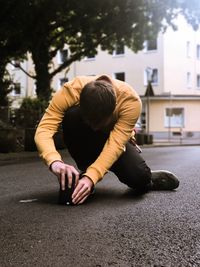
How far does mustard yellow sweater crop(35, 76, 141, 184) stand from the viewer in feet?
13.3

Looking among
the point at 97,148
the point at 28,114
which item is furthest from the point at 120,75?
the point at 97,148

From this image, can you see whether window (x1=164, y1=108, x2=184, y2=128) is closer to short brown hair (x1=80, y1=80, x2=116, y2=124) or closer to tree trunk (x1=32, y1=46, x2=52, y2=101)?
tree trunk (x1=32, y1=46, x2=52, y2=101)

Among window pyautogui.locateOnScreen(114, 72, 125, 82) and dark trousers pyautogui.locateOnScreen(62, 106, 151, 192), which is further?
window pyautogui.locateOnScreen(114, 72, 125, 82)

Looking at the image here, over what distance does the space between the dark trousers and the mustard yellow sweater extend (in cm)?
12

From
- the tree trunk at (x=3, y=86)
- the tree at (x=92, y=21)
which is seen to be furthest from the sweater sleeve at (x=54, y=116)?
the tree trunk at (x=3, y=86)

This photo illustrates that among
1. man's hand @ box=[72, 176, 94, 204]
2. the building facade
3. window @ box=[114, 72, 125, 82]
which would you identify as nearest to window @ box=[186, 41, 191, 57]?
the building facade

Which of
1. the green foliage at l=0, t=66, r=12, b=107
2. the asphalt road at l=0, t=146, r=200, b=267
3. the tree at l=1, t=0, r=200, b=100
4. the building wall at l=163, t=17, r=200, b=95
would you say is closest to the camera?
the asphalt road at l=0, t=146, r=200, b=267

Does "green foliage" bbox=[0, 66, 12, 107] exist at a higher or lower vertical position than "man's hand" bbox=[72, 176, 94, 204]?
higher

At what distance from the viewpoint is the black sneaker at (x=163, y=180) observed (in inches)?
193

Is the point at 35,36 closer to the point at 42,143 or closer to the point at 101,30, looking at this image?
the point at 101,30

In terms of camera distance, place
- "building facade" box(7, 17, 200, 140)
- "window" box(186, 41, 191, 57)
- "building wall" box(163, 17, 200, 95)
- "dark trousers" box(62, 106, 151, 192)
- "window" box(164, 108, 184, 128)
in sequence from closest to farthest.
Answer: "dark trousers" box(62, 106, 151, 192) < "building facade" box(7, 17, 200, 140) < "building wall" box(163, 17, 200, 95) < "window" box(164, 108, 184, 128) < "window" box(186, 41, 191, 57)

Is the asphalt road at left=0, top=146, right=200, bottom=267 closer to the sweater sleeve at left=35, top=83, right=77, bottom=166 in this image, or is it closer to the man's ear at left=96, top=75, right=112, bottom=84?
the sweater sleeve at left=35, top=83, right=77, bottom=166

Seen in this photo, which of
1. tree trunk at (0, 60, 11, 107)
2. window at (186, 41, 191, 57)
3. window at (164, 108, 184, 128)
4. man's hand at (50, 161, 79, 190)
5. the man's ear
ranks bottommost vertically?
window at (164, 108, 184, 128)

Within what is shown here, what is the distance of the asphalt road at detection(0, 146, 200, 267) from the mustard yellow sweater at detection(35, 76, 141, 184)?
0.40m
